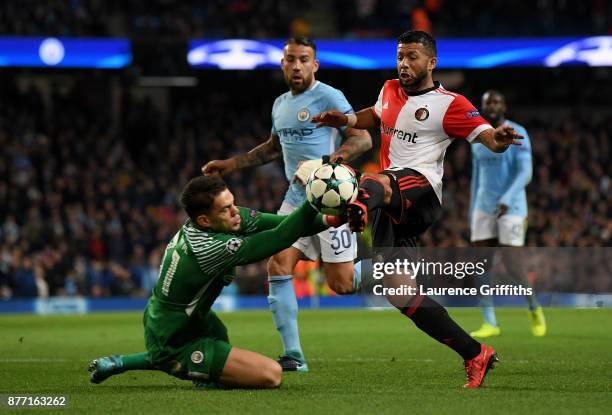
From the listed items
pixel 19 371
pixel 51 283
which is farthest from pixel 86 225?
pixel 19 371

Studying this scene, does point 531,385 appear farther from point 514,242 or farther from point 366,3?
point 366,3

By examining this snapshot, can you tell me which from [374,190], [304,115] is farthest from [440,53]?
[374,190]

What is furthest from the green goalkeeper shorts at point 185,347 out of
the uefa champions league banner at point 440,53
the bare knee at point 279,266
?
the uefa champions league banner at point 440,53

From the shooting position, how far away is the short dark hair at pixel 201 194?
6070 millimetres

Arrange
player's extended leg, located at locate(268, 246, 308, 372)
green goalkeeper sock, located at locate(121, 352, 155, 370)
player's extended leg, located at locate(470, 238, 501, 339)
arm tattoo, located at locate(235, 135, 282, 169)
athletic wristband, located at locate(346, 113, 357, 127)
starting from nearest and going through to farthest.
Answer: green goalkeeper sock, located at locate(121, 352, 155, 370) < athletic wristband, located at locate(346, 113, 357, 127) < player's extended leg, located at locate(268, 246, 308, 372) < arm tattoo, located at locate(235, 135, 282, 169) < player's extended leg, located at locate(470, 238, 501, 339)

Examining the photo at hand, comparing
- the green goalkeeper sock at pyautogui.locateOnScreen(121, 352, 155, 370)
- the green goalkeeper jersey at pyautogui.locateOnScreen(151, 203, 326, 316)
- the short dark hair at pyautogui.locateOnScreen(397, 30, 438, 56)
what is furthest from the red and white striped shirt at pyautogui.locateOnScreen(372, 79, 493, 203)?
the green goalkeeper sock at pyautogui.locateOnScreen(121, 352, 155, 370)

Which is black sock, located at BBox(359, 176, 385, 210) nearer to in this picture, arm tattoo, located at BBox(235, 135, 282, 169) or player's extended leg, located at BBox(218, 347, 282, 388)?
player's extended leg, located at BBox(218, 347, 282, 388)

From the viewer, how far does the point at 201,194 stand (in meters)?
6.07

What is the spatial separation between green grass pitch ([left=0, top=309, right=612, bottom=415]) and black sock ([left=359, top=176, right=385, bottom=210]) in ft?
3.65

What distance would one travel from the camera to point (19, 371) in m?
7.73

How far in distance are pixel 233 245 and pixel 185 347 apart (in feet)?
2.57

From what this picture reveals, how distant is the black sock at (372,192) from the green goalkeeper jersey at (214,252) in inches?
12.4

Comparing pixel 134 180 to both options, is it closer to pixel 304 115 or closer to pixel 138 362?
pixel 304 115

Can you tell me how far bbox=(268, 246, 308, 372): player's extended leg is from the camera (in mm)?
7684
